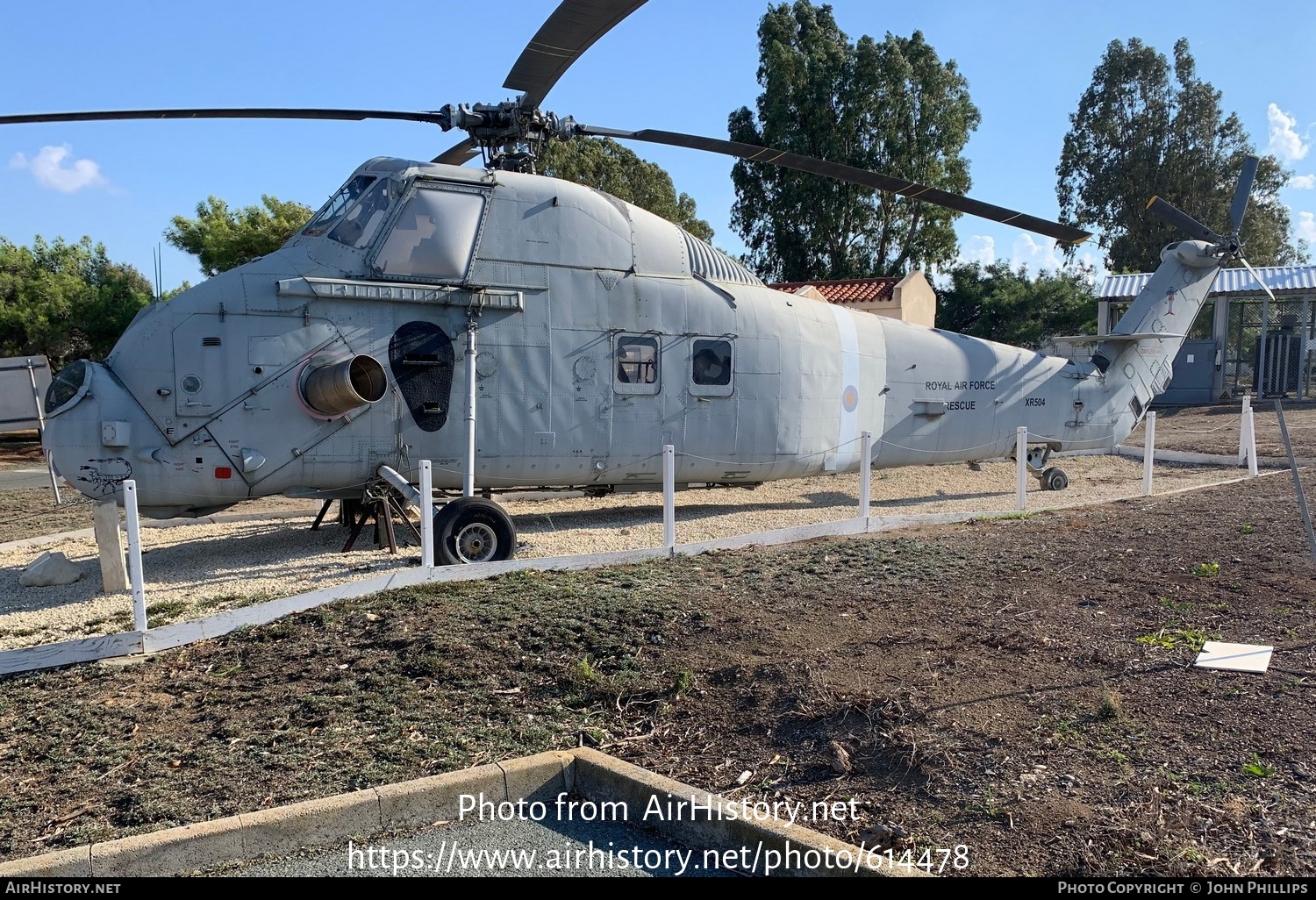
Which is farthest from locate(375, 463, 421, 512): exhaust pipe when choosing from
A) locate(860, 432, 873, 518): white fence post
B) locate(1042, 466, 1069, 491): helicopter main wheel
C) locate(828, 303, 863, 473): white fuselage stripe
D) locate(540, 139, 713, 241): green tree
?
locate(540, 139, 713, 241): green tree

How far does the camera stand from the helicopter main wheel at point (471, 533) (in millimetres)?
8508

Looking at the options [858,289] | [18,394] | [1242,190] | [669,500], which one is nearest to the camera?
[669,500]

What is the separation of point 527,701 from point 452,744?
623 millimetres

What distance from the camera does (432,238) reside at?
965cm

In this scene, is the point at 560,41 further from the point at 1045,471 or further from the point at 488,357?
the point at 1045,471

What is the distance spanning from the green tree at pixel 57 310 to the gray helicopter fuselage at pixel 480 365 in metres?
18.6

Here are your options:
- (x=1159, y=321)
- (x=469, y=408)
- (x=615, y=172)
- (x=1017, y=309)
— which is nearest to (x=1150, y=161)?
(x=1017, y=309)

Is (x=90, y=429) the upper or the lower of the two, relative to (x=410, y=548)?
upper

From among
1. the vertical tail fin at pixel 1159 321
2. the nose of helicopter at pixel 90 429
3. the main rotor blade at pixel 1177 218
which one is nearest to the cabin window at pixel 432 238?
the nose of helicopter at pixel 90 429

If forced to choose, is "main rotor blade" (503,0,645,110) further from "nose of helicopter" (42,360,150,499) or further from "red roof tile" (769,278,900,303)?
"red roof tile" (769,278,900,303)

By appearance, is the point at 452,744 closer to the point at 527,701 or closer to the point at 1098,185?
the point at 527,701

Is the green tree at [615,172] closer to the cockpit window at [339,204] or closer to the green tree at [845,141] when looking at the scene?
the green tree at [845,141]

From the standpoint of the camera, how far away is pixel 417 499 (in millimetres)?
8680

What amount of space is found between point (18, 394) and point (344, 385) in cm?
1172
